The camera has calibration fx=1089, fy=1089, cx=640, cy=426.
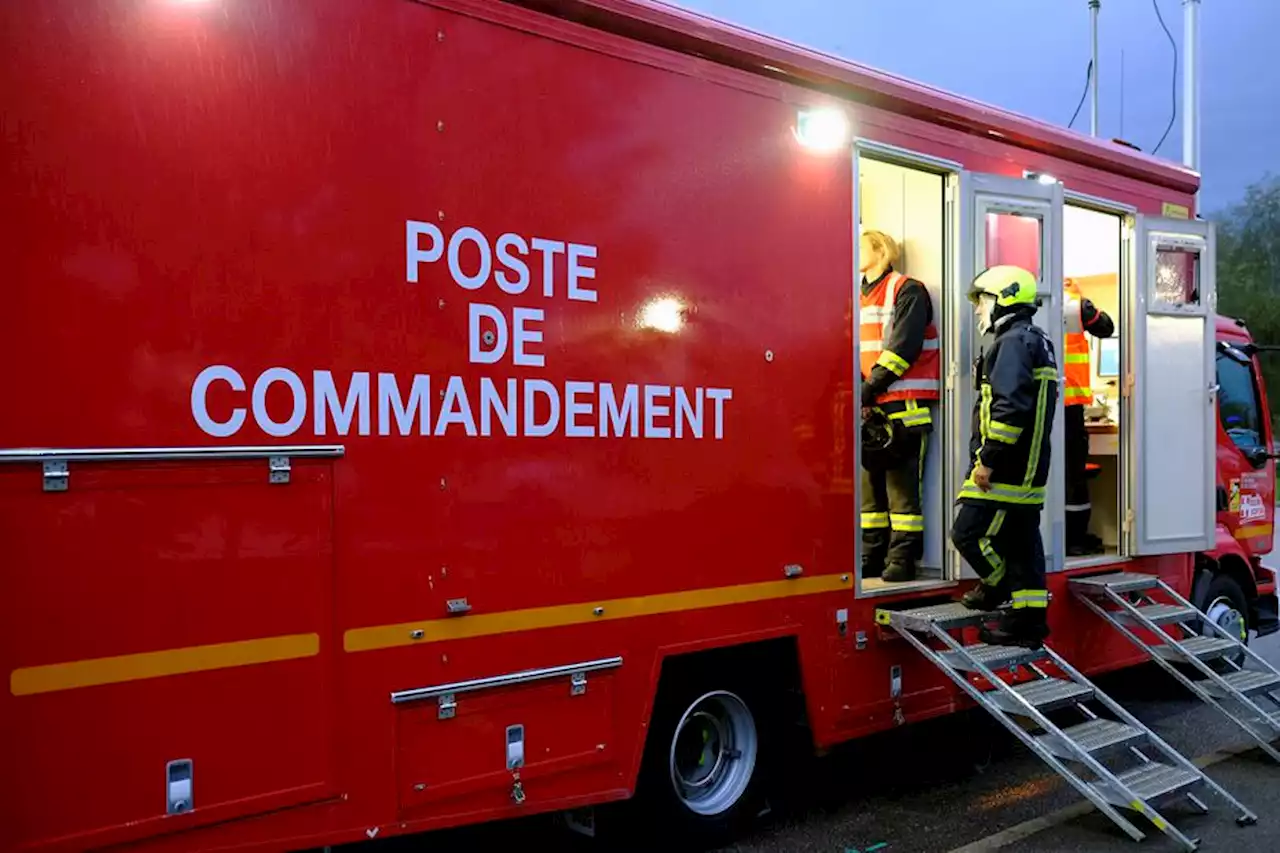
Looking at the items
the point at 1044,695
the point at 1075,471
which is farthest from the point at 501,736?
the point at 1075,471

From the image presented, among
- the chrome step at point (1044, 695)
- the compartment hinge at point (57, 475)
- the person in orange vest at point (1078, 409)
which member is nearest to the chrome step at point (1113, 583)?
the person in orange vest at point (1078, 409)

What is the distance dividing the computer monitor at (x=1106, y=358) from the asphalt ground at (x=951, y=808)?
211 centimetres

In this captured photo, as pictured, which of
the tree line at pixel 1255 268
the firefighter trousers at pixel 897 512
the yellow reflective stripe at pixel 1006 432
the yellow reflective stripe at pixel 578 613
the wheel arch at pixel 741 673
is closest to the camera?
the yellow reflective stripe at pixel 578 613

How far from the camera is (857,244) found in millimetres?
4660

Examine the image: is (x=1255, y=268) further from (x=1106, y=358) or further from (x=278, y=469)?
(x=278, y=469)

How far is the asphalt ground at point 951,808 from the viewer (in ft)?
14.1

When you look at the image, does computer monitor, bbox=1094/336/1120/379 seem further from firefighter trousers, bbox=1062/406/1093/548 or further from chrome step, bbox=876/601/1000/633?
chrome step, bbox=876/601/1000/633

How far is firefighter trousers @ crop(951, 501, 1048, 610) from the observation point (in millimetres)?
4801

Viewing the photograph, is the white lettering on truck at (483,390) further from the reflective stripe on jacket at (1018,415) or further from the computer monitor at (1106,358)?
the computer monitor at (1106,358)

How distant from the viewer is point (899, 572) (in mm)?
5102

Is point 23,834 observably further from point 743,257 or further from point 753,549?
point 743,257

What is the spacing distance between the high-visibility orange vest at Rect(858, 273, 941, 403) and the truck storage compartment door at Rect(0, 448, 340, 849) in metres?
2.96

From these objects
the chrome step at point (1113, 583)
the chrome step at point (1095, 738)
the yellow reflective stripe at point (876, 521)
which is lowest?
the chrome step at point (1095, 738)

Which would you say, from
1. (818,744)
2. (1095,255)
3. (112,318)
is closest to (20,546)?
(112,318)
